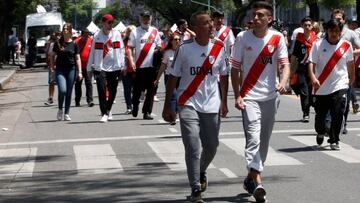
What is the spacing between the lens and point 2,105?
Result: 23344 mm

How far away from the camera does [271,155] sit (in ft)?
A: 39.7

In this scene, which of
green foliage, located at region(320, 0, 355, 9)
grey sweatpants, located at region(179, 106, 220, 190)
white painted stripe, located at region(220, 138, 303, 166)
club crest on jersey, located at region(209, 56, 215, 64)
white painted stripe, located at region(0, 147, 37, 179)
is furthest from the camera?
green foliage, located at region(320, 0, 355, 9)

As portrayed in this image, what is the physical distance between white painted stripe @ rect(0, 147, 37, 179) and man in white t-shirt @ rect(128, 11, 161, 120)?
4.25 metres

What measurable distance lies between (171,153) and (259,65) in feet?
13.0

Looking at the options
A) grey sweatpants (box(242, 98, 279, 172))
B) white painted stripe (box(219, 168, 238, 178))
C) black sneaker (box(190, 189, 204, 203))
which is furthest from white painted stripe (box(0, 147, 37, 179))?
grey sweatpants (box(242, 98, 279, 172))

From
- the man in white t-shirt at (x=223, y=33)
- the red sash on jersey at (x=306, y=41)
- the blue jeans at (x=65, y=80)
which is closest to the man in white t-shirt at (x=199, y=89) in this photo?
the man in white t-shirt at (x=223, y=33)

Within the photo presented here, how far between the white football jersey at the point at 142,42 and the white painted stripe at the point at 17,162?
4.41 meters

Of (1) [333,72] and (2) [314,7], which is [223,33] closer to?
(1) [333,72]

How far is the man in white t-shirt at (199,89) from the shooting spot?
8602 millimetres

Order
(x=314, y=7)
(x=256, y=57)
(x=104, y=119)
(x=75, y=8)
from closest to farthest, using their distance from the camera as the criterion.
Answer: (x=256, y=57) < (x=104, y=119) < (x=314, y=7) < (x=75, y=8)

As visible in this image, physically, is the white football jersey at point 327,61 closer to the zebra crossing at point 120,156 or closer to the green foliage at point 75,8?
the zebra crossing at point 120,156

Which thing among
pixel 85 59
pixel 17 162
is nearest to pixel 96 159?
pixel 17 162

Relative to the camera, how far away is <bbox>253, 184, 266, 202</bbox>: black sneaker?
839cm

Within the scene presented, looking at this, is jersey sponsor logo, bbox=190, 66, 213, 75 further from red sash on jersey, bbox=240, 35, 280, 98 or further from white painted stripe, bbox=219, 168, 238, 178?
white painted stripe, bbox=219, 168, 238, 178
